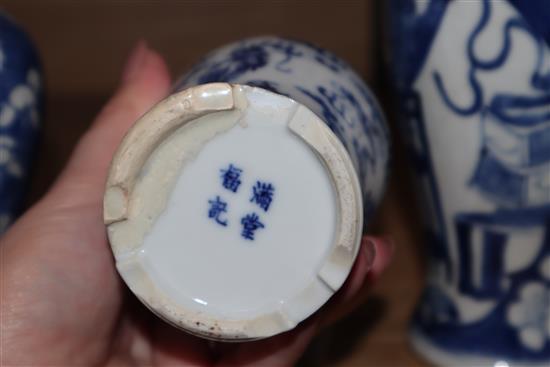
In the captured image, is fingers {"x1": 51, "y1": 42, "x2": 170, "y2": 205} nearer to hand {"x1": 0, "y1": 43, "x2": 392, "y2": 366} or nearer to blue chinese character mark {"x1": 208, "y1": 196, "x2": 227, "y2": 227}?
hand {"x1": 0, "y1": 43, "x2": 392, "y2": 366}

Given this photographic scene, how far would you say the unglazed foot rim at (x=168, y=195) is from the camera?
1.15ft

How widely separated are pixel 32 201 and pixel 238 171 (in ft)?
1.05

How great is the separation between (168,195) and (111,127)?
0.40 ft

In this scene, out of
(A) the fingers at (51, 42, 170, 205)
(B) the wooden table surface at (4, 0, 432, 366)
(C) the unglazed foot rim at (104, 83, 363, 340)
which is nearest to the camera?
(C) the unglazed foot rim at (104, 83, 363, 340)

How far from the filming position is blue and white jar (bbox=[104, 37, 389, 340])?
0.36 m

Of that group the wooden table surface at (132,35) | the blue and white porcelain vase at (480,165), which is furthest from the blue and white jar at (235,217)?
the wooden table surface at (132,35)

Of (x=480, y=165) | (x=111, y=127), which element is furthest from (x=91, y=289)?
(x=480, y=165)

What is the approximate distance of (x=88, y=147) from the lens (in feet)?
1.54

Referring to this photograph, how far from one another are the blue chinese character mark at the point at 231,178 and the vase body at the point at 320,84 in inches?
1.4

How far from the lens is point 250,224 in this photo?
36 cm

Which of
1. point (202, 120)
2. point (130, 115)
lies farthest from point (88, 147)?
point (202, 120)

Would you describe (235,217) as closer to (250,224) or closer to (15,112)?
(250,224)

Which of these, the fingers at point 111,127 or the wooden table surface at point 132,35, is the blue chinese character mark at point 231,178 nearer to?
the fingers at point 111,127

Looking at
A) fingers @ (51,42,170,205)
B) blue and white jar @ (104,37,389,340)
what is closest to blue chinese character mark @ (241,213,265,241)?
blue and white jar @ (104,37,389,340)
